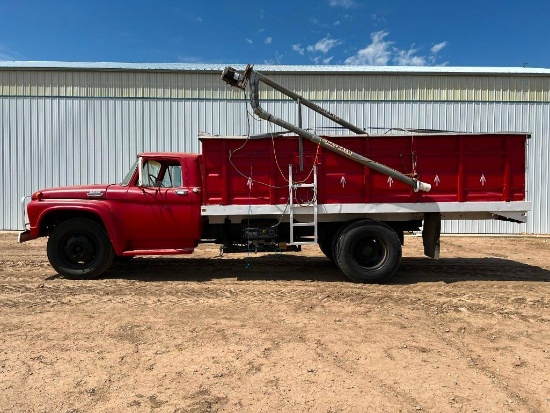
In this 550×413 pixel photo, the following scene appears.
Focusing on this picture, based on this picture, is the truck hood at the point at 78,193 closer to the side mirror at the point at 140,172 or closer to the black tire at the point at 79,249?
the black tire at the point at 79,249

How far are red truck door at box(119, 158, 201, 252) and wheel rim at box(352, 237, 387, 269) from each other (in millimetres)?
2707

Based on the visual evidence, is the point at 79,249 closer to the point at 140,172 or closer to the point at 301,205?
the point at 140,172

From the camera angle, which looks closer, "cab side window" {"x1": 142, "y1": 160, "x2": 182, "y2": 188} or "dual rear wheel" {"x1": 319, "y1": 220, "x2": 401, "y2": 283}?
"dual rear wheel" {"x1": 319, "y1": 220, "x2": 401, "y2": 283}

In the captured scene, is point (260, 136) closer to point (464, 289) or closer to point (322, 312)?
point (322, 312)

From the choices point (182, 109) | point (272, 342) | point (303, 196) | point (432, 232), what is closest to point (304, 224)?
point (303, 196)

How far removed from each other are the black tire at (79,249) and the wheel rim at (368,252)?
4.13 metres

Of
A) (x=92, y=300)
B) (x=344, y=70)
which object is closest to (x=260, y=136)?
(x=92, y=300)

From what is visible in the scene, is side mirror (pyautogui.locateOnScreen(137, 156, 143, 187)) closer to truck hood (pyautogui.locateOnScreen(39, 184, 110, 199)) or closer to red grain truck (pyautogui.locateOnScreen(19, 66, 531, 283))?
red grain truck (pyautogui.locateOnScreen(19, 66, 531, 283))

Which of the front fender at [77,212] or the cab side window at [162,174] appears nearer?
the front fender at [77,212]

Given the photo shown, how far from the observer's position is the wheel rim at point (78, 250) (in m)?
6.34

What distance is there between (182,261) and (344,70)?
8621mm


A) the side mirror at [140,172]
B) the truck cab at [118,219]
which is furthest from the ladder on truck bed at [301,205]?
the side mirror at [140,172]

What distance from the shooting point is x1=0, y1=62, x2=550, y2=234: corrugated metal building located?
1284cm

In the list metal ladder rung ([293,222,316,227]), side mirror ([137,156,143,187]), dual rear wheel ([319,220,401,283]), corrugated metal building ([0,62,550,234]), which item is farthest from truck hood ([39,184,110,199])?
corrugated metal building ([0,62,550,234])
